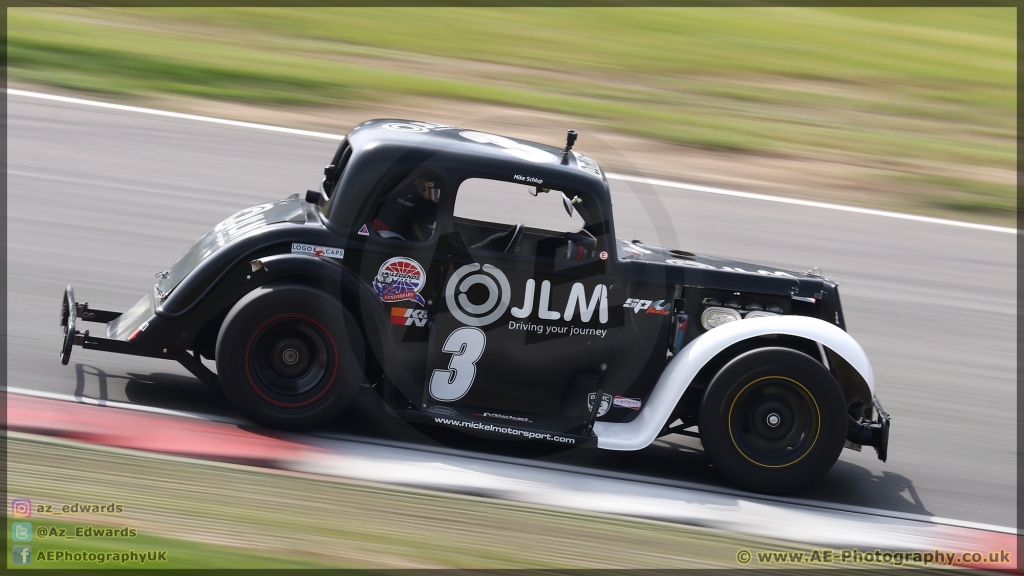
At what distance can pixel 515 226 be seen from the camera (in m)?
6.24

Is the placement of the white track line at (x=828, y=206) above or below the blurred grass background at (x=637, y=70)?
below

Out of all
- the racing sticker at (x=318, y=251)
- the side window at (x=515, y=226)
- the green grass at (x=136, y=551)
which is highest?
the side window at (x=515, y=226)

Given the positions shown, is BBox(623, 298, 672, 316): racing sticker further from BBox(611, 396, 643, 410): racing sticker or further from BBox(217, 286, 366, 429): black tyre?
BBox(217, 286, 366, 429): black tyre

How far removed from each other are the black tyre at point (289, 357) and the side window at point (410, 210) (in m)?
0.56

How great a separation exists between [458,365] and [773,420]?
6.36 feet

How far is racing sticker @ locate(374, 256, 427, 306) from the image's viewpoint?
576cm

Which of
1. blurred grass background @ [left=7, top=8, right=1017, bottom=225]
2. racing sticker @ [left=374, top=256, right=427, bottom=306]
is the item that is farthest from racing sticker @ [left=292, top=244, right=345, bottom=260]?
blurred grass background @ [left=7, top=8, right=1017, bottom=225]

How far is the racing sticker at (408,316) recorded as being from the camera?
19.0 feet

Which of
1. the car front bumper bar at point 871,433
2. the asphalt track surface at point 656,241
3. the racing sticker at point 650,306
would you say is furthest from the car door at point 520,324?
the car front bumper bar at point 871,433

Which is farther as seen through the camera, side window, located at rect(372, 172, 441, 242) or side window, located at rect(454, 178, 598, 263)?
side window, located at rect(454, 178, 598, 263)

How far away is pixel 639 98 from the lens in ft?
46.3

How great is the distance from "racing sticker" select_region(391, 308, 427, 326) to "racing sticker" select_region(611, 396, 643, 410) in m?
1.31

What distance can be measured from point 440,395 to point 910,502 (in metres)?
3.09

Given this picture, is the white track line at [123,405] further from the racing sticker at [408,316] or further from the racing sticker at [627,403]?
the racing sticker at [627,403]
